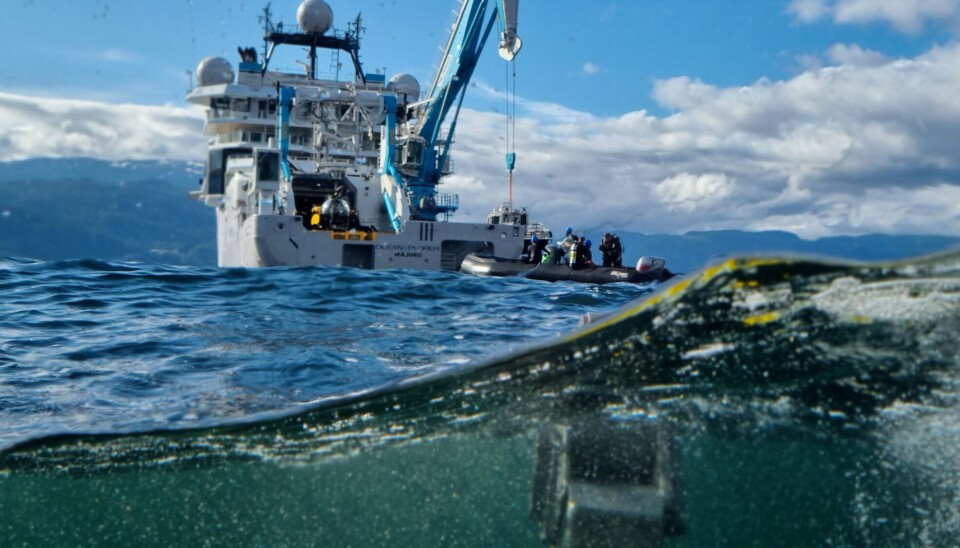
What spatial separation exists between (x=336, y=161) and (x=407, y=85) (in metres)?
12.1

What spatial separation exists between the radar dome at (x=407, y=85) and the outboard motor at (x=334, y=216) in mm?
21518

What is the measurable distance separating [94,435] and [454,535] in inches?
160

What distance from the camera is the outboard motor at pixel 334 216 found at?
3033 centimetres

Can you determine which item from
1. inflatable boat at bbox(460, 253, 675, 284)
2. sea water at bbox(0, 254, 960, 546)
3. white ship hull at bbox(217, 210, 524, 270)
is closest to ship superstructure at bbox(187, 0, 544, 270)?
white ship hull at bbox(217, 210, 524, 270)

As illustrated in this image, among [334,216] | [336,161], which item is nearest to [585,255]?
[334,216]

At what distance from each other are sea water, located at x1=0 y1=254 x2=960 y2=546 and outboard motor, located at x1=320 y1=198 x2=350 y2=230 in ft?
63.1

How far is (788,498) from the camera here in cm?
798

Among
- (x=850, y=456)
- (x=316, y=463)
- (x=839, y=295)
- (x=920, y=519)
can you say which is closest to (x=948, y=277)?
(x=839, y=295)

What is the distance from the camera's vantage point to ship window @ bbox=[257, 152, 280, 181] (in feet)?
105

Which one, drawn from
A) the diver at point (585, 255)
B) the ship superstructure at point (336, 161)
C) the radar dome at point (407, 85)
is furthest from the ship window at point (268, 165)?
the radar dome at point (407, 85)

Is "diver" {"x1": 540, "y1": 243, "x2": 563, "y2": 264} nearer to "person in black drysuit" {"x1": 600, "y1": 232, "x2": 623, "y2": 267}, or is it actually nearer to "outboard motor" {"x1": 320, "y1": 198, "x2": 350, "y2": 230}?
"person in black drysuit" {"x1": 600, "y1": 232, "x2": 623, "y2": 267}

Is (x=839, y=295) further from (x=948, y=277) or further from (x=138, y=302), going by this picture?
(x=138, y=302)

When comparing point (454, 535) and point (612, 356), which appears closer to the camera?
point (612, 356)

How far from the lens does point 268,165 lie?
3238 centimetres
